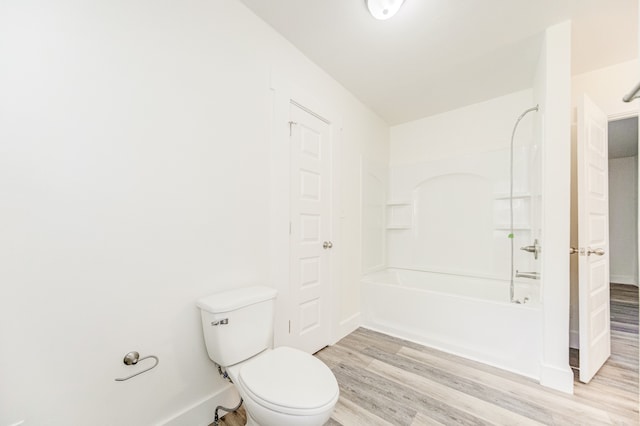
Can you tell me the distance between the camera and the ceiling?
161cm

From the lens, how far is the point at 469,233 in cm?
290

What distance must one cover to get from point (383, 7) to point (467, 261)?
257 cm

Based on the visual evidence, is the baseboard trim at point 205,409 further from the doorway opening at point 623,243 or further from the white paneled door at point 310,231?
the doorway opening at point 623,243

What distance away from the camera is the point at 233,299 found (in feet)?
4.47

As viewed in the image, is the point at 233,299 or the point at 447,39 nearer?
the point at 233,299

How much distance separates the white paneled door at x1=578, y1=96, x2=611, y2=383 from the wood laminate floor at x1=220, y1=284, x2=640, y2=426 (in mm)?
175

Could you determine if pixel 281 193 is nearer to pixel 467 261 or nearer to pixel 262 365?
pixel 262 365

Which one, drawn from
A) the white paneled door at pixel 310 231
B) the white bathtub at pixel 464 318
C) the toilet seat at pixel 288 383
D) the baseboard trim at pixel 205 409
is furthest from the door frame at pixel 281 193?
the white bathtub at pixel 464 318

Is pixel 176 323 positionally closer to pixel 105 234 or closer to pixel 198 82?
pixel 105 234

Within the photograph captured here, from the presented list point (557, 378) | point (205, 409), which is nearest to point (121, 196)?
point (205, 409)

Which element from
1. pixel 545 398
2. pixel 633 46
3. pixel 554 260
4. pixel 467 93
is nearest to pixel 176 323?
pixel 545 398

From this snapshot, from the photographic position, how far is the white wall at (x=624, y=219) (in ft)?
14.7

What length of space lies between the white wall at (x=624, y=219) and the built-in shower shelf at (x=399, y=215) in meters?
4.36

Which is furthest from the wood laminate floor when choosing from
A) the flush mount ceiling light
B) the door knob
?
the flush mount ceiling light
